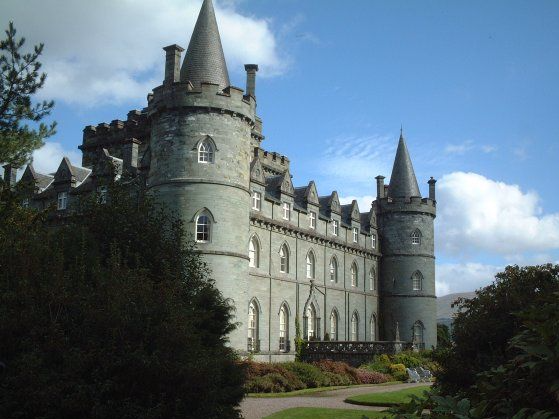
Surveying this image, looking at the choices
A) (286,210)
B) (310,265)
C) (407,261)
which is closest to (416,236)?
(407,261)

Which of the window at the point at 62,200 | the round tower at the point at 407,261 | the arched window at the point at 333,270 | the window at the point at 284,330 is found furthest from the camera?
the round tower at the point at 407,261

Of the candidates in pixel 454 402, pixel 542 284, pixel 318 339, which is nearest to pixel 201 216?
pixel 318 339

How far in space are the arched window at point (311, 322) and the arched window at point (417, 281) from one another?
33.3 feet

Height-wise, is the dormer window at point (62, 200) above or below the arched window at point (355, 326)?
above

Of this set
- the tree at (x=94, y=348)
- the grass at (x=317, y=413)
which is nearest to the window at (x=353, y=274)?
the grass at (x=317, y=413)

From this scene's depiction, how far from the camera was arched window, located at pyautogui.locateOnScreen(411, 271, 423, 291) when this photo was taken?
47500 mm

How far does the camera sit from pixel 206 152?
30.1 m

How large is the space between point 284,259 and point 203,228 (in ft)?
32.5

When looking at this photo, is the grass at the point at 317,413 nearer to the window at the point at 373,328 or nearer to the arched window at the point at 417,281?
the window at the point at 373,328

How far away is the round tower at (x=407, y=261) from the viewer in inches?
1854

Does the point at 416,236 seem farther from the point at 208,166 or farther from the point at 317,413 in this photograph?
the point at 317,413

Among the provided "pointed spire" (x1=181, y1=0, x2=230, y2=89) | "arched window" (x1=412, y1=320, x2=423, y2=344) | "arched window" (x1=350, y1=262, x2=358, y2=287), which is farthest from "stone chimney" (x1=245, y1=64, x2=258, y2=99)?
"arched window" (x1=412, y1=320, x2=423, y2=344)

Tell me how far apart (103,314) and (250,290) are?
22.7 m

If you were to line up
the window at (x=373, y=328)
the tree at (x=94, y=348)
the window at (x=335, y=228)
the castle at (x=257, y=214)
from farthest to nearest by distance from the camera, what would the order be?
1. the window at (x=373, y=328)
2. the window at (x=335, y=228)
3. the castle at (x=257, y=214)
4. the tree at (x=94, y=348)
